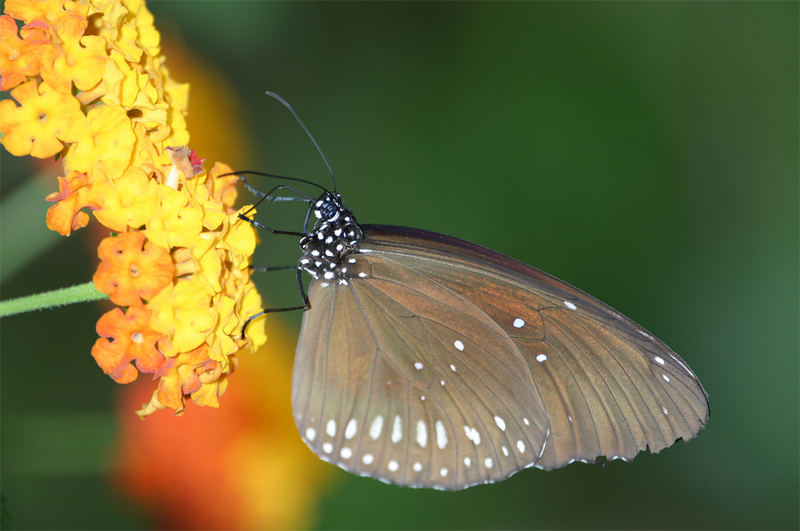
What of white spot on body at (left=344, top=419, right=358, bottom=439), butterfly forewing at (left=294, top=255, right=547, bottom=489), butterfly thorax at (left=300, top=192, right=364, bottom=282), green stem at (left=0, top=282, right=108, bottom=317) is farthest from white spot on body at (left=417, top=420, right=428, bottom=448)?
green stem at (left=0, top=282, right=108, bottom=317)

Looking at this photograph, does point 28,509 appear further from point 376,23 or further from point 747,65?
point 747,65

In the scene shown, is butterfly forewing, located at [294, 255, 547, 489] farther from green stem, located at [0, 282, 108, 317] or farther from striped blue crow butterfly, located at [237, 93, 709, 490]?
green stem, located at [0, 282, 108, 317]

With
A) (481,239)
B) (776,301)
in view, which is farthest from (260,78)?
(776,301)

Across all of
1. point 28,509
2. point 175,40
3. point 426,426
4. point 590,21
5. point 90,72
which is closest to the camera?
point 90,72

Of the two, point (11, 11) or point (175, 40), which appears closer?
point (11, 11)

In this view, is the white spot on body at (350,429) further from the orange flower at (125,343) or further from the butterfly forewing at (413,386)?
the orange flower at (125,343)

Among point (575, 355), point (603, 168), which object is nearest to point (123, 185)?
point (575, 355)

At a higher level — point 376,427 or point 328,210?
point 328,210

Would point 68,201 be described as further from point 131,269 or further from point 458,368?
point 458,368
